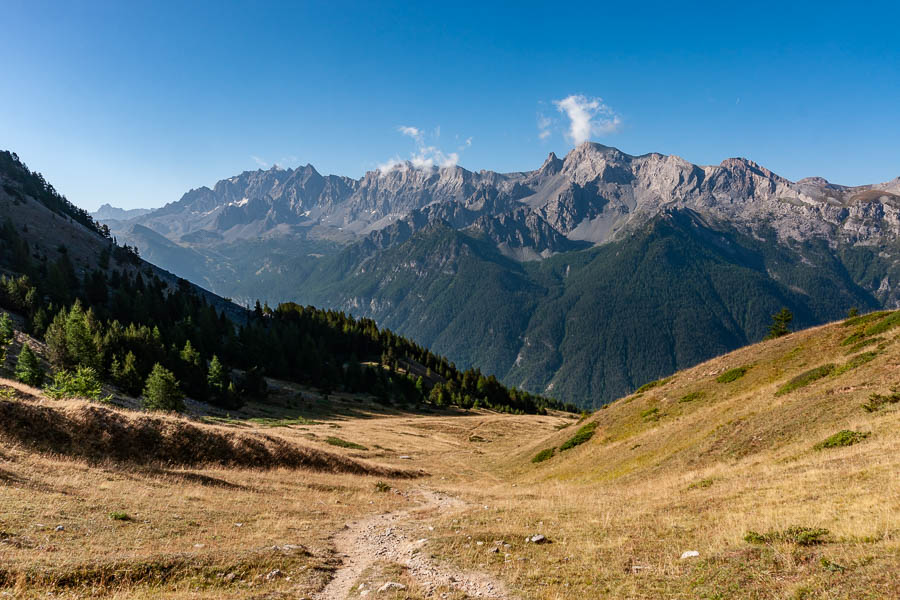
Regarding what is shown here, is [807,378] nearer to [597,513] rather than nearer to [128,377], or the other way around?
[597,513]

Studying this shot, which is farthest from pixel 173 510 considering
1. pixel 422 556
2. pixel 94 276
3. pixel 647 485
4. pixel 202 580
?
pixel 94 276

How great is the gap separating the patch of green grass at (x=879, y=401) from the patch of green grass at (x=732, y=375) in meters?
16.9

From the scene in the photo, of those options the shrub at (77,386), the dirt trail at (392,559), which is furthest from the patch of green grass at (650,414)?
the shrub at (77,386)

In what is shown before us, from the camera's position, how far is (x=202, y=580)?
11.9m

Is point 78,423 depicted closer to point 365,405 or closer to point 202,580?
point 202,580

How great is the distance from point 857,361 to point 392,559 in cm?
3678

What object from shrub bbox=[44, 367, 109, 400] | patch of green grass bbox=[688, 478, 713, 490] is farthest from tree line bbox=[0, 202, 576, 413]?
patch of green grass bbox=[688, 478, 713, 490]

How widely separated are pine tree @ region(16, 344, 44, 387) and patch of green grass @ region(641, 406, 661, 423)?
225 feet

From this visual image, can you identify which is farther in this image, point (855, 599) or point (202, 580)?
point (202, 580)

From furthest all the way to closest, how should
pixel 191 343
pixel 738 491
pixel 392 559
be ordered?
pixel 191 343
pixel 738 491
pixel 392 559

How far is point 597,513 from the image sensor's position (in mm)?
20781

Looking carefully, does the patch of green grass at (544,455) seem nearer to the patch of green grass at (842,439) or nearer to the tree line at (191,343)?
the patch of green grass at (842,439)

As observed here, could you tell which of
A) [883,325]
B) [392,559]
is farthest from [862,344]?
[392,559]

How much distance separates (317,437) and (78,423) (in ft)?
97.7
